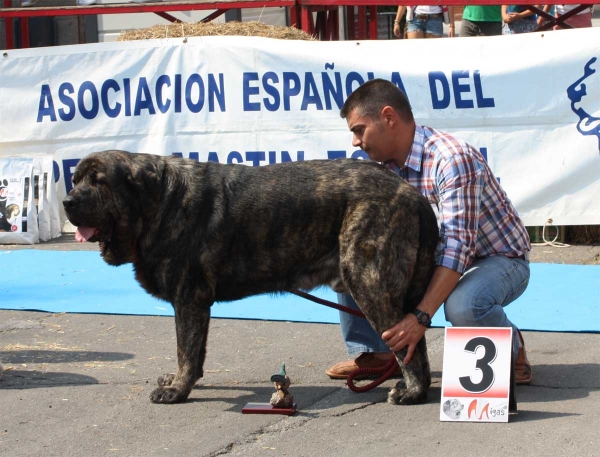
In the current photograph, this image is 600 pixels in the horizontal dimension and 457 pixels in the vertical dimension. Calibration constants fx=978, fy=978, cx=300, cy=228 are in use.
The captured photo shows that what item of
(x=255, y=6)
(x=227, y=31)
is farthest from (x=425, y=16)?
(x=227, y=31)

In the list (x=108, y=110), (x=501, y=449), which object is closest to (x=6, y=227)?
(x=108, y=110)

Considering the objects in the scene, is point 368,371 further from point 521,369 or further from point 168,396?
point 168,396

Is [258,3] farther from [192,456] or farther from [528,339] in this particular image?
[192,456]

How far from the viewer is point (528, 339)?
586 centimetres

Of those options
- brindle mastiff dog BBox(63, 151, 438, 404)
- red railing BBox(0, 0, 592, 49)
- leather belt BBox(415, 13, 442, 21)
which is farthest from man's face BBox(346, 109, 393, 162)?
leather belt BBox(415, 13, 442, 21)

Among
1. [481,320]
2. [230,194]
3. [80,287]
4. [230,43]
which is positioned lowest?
[80,287]

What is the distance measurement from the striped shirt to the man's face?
0.12m

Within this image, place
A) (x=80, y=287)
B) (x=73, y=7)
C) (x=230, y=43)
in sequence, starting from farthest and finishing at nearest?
(x=73, y=7)
(x=230, y=43)
(x=80, y=287)

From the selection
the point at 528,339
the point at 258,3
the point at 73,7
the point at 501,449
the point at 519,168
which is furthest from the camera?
the point at 73,7

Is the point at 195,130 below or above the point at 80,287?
above

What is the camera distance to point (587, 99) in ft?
27.2

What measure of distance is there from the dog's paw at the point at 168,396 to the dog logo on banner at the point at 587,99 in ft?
16.2

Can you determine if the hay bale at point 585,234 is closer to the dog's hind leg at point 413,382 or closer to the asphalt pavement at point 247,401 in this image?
the asphalt pavement at point 247,401

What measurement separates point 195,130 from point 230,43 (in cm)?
89
